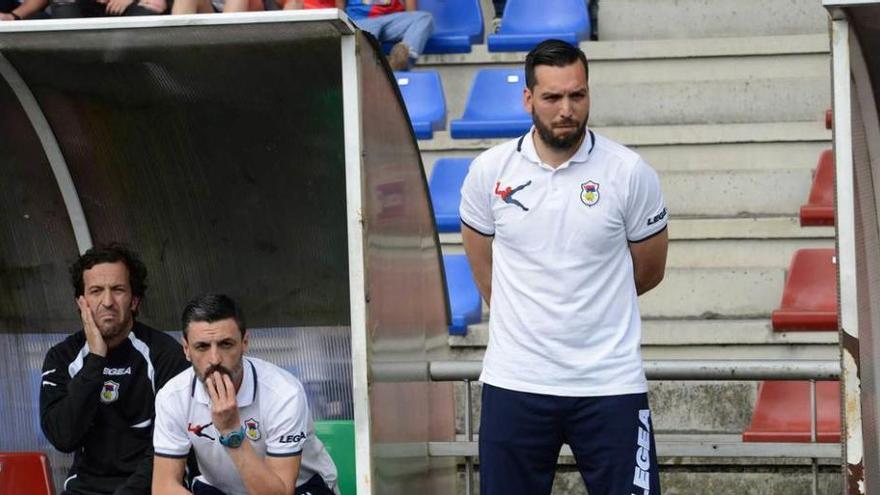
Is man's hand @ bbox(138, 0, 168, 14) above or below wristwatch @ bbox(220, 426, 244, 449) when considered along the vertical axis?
above

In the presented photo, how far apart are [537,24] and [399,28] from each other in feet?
3.46

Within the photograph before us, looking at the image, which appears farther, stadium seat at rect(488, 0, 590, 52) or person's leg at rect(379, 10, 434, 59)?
stadium seat at rect(488, 0, 590, 52)

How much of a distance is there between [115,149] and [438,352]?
151 cm

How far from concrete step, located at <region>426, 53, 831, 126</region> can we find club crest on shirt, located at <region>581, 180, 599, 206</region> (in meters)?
4.69

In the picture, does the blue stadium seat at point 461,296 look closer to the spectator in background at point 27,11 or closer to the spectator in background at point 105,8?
the spectator in background at point 105,8

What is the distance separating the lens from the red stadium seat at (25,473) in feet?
19.9

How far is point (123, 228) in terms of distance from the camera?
21.7 feet

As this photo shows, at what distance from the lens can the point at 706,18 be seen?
391 inches

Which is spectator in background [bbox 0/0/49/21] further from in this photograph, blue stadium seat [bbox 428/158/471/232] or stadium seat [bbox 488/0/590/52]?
stadium seat [bbox 488/0/590/52]

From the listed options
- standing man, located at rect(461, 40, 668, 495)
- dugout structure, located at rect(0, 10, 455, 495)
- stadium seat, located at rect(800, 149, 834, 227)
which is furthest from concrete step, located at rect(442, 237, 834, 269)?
standing man, located at rect(461, 40, 668, 495)

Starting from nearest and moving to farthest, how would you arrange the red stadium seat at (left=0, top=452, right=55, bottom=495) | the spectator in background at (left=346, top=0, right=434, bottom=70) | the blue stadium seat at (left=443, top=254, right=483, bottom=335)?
the red stadium seat at (left=0, top=452, right=55, bottom=495) < the blue stadium seat at (left=443, top=254, right=483, bottom=335) < the spectator in background at (left=346, top=0, right=434, bottom=70)

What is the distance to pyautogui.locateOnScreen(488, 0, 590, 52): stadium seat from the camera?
32.8ft

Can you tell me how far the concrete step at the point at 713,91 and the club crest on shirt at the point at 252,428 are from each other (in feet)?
14.8

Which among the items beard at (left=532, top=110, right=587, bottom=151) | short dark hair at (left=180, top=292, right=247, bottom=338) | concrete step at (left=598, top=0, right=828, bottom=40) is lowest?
short dark hair at (left=180, top=292, right=247, bottom=338)
